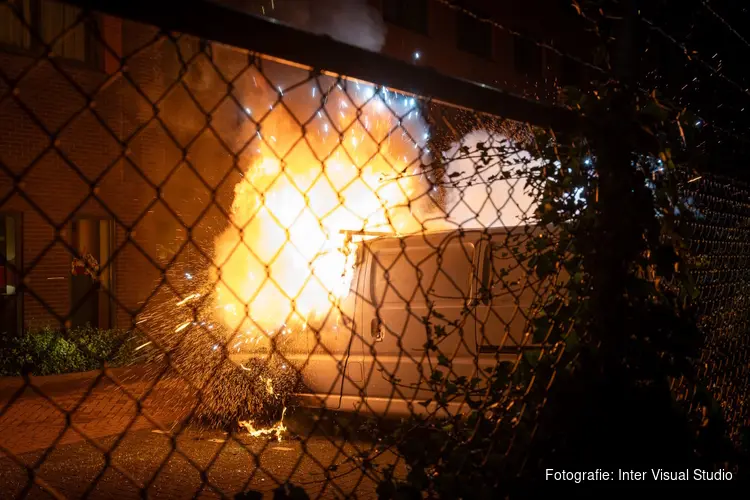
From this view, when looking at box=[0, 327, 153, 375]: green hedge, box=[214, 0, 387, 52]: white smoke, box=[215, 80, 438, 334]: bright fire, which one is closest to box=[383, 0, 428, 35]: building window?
box=[214, 0, 387, 52]: white smoke

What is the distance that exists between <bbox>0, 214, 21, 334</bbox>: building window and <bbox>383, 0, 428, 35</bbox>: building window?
10.3m

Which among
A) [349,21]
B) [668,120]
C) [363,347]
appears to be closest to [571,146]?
[668,120]

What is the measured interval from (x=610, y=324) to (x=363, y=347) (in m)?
4.22

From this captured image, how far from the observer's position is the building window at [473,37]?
70.1ft

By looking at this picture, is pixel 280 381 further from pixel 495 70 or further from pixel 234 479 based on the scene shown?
pixel 495 70

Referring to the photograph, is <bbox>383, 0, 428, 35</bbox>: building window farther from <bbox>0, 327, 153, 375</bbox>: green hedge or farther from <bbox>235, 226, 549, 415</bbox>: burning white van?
<bbox>235, 226, 549, 415</bbox>: burning white van

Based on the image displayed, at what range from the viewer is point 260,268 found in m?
9.08

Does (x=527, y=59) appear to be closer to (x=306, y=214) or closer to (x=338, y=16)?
(x=338, y=16)

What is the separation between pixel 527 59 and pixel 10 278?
17.2 m

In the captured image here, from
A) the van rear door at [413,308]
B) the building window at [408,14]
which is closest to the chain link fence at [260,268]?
the van rear door at [413,308]

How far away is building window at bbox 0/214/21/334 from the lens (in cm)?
1322

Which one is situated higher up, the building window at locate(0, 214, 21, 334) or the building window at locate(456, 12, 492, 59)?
the building window at locate(456, 12, 492, 59)

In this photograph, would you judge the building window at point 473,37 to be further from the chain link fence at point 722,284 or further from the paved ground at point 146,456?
the chain link fence at point 722,284

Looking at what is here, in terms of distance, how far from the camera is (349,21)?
56.0 ft
